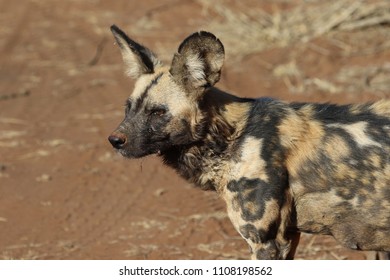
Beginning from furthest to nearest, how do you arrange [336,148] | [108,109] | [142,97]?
[108,109]
[142,97]
[336,148]

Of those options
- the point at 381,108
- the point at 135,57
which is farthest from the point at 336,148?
the point at 135,57

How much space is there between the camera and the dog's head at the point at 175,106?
3.81 meters

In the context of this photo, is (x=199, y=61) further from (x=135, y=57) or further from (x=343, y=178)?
(x=343, y=178)

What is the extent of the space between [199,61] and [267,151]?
1.75 feet

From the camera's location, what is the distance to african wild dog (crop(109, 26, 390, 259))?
12.1 ft

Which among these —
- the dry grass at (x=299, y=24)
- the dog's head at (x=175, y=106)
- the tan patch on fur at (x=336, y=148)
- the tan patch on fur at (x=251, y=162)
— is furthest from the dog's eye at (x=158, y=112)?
the dry grass at (x=299, y=24)

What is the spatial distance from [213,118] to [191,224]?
157 cm

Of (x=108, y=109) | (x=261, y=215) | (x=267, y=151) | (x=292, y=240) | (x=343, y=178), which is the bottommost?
(x=108, y=109)

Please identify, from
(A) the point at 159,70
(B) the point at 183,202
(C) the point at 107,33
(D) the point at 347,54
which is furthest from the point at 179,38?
(A) the point at 159,70

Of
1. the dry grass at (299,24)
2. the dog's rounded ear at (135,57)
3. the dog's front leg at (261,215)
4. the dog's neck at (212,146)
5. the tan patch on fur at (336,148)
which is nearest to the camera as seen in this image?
the dog's front leg at (261,215)

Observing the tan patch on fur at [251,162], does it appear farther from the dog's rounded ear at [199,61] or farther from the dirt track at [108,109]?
the dirt track at [108,109]

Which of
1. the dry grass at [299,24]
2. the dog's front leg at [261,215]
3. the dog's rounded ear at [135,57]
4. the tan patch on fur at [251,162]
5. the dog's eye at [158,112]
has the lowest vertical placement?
the dry grass at [299,24]

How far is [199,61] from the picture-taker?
12.5ft

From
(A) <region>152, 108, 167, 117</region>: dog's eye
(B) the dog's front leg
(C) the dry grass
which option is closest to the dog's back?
(B) the dog's front leg
